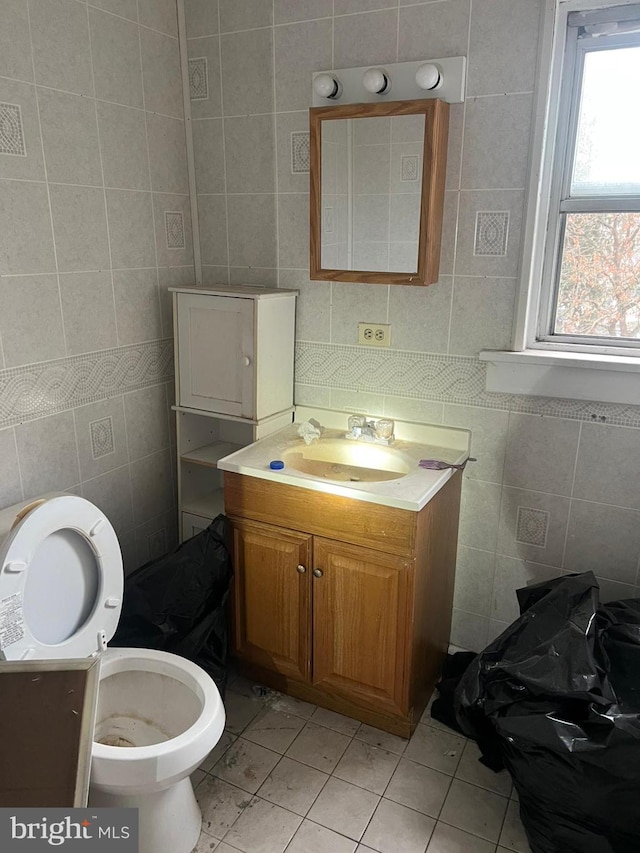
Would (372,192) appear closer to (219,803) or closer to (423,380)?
(423,380)

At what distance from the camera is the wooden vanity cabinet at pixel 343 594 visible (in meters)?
1.75

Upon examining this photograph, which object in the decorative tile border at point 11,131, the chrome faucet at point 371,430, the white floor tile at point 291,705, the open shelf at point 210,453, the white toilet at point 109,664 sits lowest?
the white floor tile at point 291,705

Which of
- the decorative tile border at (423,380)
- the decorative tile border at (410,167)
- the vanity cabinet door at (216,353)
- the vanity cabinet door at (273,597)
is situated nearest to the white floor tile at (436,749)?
the vanity cabinet door at (273,597)

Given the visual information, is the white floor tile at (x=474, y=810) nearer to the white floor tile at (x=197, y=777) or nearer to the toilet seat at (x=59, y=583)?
the white floor tile at (x=197, y=777)

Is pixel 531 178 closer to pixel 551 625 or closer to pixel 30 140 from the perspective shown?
pixel 551 625

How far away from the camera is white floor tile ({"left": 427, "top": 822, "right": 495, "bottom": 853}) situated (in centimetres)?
157

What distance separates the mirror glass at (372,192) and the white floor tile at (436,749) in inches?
53.8

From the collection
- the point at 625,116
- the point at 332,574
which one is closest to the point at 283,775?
the point at 332,574

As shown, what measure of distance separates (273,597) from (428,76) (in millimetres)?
1529

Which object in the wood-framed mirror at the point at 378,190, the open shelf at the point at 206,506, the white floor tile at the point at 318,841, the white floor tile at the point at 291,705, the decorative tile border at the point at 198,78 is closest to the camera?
the white floor tile at the point at 318,841

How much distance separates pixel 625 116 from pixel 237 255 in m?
1.24

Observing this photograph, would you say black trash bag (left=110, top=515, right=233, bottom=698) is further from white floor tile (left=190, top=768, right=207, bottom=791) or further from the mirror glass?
the mirror glass

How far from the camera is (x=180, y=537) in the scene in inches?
90.0

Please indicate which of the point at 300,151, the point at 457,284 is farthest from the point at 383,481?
the point at 300,151
